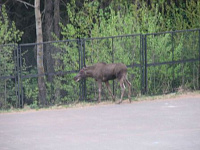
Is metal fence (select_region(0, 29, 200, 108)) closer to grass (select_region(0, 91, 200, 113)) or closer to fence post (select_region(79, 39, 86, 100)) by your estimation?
fence post (select_region(79, 39, 86, 100))

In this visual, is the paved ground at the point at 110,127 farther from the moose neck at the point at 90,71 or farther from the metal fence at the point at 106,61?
the metal fence at the point at 106,61

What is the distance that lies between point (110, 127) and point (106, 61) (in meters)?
6.38

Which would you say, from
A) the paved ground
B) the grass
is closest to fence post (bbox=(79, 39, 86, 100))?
the grass

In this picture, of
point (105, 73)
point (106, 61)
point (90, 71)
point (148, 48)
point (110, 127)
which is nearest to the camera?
point (110, 127)

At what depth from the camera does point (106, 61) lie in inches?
756

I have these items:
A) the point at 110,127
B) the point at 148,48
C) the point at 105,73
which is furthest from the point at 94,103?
the point at 110,127

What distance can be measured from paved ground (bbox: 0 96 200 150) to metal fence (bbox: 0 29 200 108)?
177 centimetres

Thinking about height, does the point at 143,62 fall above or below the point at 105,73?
above

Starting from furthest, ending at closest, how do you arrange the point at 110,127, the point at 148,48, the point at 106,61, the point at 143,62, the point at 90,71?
the point at 148,48
the point at 106,61
the point at 143,62
the point at 90,71
the point at 110,127

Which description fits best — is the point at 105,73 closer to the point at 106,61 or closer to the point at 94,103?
the point at 94,103

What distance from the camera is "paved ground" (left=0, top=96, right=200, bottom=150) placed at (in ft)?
36.9

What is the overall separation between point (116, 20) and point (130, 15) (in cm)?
99

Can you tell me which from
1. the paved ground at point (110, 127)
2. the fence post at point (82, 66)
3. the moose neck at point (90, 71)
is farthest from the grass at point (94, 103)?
the moose neck at point (90, 71)

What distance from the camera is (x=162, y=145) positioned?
11047mm
